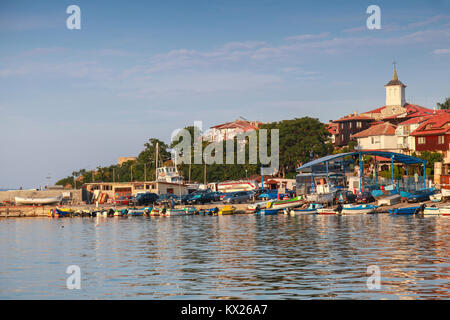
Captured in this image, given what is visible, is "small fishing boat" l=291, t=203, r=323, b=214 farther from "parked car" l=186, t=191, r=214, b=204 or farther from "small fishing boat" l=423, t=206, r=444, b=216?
"parked car" l=186, t=191, r=214, b=204

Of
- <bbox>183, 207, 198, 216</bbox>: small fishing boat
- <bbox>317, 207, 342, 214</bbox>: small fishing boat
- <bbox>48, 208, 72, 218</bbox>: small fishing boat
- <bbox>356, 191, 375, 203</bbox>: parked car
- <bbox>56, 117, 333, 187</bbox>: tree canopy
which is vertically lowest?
<bbox>48, 208, 72, 218</bbox>: small fishing boat

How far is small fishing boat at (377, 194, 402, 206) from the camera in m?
81.1

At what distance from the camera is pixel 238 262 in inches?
1442

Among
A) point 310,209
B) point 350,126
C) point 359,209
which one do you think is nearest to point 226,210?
point 310,209

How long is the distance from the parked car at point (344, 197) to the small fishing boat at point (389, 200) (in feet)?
12.5

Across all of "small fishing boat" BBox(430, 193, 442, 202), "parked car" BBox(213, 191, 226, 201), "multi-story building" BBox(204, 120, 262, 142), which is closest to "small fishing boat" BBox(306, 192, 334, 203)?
"small fishing boat" BBox(430, 193, 442, 202)

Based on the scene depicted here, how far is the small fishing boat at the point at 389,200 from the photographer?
81.1 m

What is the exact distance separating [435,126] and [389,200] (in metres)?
44.2

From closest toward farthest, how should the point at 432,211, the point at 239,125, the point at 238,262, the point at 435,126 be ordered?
the point at 238,262, the point at 432,211, the point at 435,126, the point at 239,125

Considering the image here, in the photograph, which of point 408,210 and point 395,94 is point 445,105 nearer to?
point 395,94

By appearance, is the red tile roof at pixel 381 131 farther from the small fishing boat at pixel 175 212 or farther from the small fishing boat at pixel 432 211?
the small fishing boat at pixel 432 211

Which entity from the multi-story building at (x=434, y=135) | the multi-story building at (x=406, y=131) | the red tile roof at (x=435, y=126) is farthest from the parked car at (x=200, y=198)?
the multi-story building at (x=406, y=131)

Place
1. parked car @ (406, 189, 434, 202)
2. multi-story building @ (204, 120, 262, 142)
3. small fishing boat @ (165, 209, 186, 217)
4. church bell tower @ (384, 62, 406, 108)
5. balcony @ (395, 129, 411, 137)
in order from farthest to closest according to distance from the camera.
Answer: multi-story building @ (204, 120, 262, 142) < church bell tower @ (384, 62, 406, 108) < balcony @ (395, 129, 411, 137) < small fishing boat @ (165, 209, 186, 217) < parked car @ (406, 189, 434, 202)

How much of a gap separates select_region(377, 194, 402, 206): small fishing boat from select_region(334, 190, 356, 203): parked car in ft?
12.5
